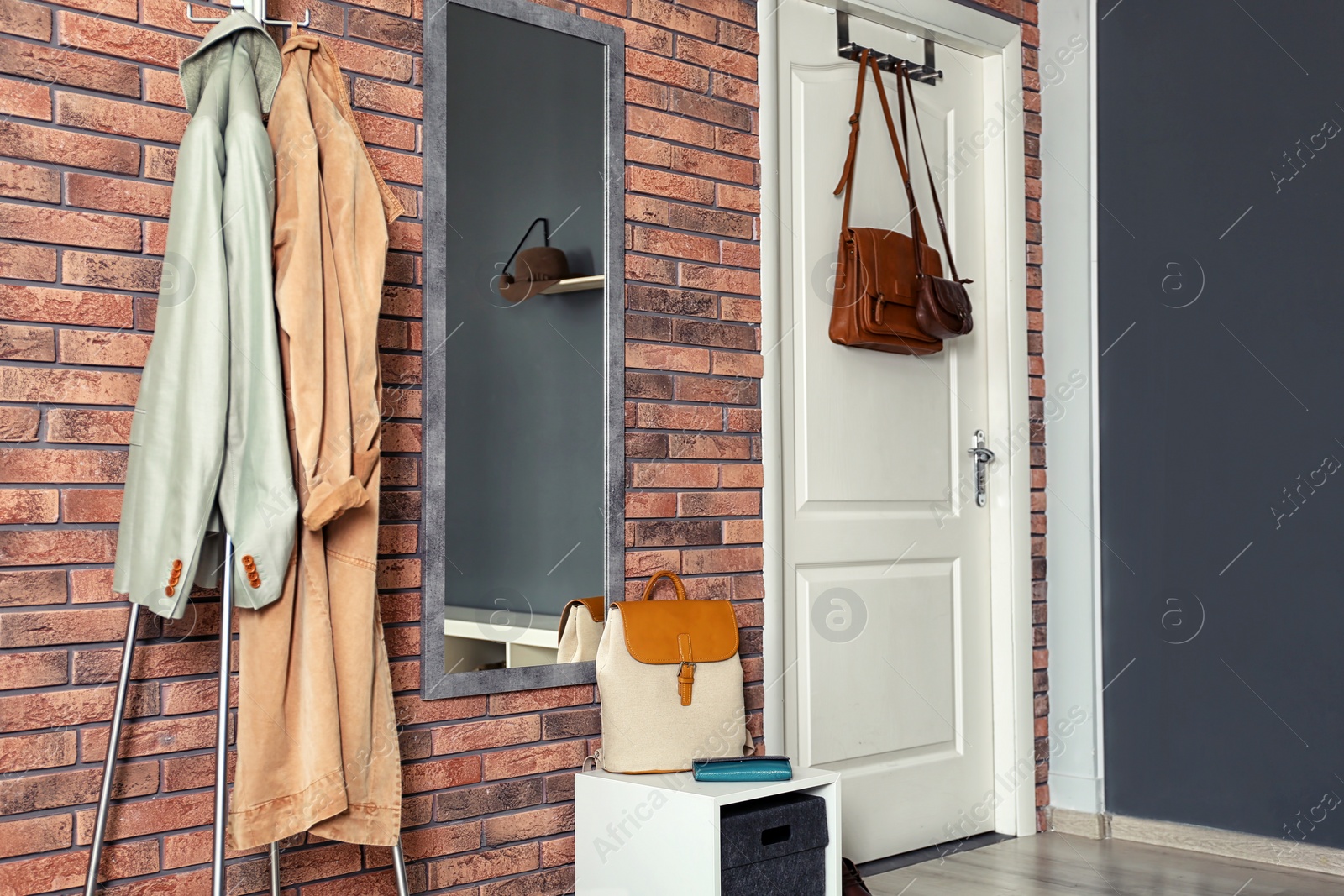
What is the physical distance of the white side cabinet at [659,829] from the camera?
2.14 meters

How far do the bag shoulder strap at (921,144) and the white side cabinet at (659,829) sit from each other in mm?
1461

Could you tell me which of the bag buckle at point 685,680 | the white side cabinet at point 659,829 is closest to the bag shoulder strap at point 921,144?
the bag buckle at point 685,680

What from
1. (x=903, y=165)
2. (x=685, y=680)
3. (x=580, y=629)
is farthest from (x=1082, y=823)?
(x=903, y=165)

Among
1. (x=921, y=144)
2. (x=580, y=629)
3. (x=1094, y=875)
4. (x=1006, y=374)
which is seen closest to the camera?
(x=580, y=629)

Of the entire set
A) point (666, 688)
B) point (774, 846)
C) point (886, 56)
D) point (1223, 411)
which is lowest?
point (774, 846)

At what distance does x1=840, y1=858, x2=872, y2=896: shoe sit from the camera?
2510 millimetres

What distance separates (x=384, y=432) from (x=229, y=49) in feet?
2.32

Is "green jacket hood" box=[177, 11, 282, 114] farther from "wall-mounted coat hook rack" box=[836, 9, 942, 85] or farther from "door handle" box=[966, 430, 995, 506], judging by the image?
"door handle" box=[966, 430, 995, 506]

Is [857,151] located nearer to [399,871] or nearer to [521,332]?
[521,332]

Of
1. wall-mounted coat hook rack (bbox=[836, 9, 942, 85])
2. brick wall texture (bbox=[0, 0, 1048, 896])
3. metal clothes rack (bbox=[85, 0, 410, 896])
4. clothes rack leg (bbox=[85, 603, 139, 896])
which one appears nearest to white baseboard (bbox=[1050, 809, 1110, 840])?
brick wall texture (bbox=[0, 0, 1048, 896])

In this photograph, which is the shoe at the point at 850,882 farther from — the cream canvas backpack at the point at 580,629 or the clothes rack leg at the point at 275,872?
the clothes rack leg at the point at 275,872

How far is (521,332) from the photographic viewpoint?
241cm

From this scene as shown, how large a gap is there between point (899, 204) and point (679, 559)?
1.20 m

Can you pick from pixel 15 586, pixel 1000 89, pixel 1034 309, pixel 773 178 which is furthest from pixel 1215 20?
pixel 15 586
